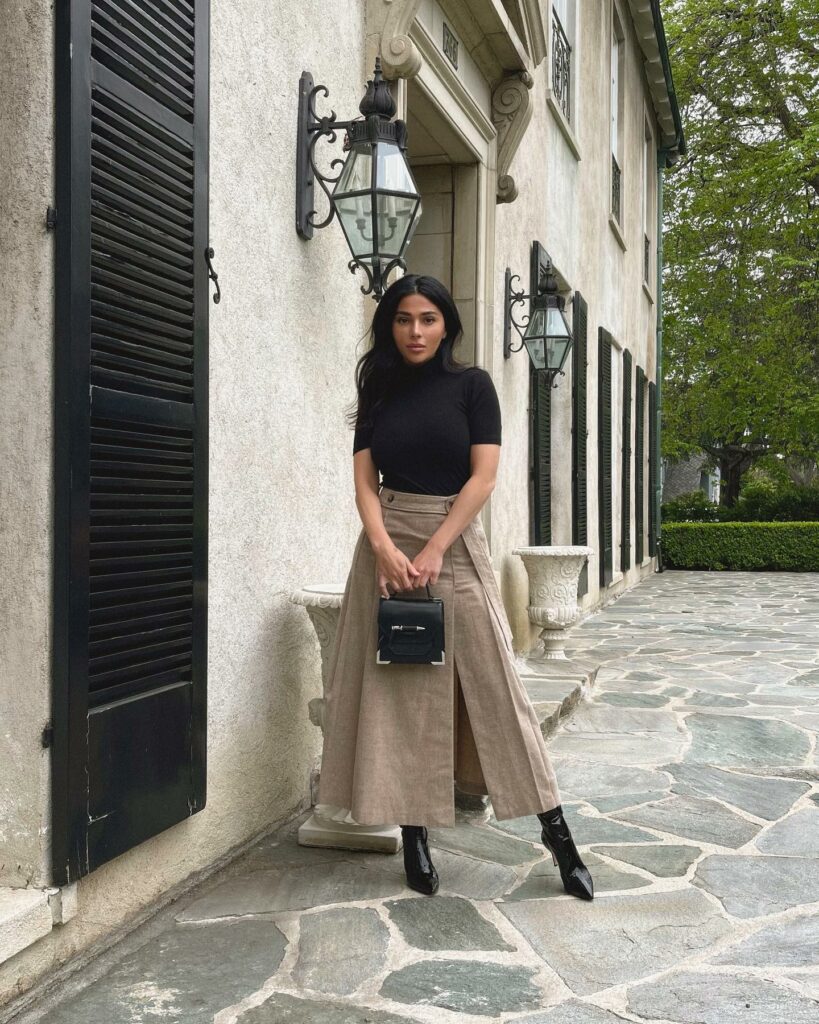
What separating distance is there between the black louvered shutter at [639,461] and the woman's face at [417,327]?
13098mm

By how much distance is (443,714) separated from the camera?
3236 mm

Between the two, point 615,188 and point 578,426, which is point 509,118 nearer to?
point 578,426

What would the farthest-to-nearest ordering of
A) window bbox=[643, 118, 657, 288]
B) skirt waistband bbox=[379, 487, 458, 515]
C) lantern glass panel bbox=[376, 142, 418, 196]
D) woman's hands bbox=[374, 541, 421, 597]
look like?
1. window bbox=[643, 118, 657, 288]
2. lantern glass panel bbox=[376, 142, 418, 196]
3. skirt waistband bbox=[379, 487, 458, 515]
4. woman's hands bbox=[374, 541, 421, 597]

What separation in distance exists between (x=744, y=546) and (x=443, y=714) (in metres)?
17.2

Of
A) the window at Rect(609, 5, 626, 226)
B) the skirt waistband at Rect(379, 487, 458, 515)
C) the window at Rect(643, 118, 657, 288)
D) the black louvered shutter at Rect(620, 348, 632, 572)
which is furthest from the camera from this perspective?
the window at Rect(643, 118, 657, 288)

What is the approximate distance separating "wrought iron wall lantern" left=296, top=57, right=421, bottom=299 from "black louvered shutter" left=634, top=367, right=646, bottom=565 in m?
12.2

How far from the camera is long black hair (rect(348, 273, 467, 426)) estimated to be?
3.28m

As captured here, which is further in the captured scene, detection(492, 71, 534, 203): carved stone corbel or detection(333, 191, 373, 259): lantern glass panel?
detection(492, 71, 534, 203): carved stone corbel

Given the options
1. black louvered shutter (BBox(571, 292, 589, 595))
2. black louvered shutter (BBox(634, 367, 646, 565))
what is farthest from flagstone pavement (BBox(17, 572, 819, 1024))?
black louvered shutter (BBox(634, 367, 646, 565))

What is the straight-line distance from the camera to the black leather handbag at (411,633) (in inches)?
124

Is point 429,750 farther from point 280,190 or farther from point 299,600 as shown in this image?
point 280,190

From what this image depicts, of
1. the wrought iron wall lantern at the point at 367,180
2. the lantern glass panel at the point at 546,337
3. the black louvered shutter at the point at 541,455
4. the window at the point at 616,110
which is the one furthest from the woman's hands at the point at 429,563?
the window at the point at 616,110

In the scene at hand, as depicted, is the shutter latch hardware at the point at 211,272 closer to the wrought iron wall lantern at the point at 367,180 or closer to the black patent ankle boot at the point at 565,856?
the wrought iron wall lantern at the point at 367,180

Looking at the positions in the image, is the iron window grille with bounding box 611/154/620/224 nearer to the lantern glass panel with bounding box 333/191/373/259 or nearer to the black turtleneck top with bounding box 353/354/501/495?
the lantern glass panel with bounding box 333/191/373/259
